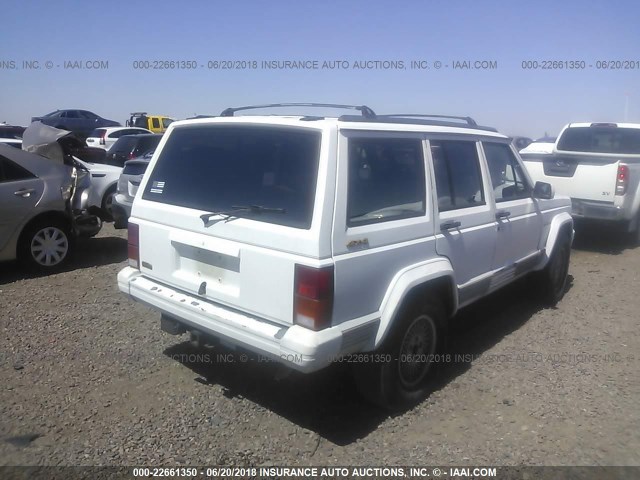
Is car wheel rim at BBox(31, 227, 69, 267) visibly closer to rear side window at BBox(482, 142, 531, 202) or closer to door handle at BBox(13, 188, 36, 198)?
door handle at BBox(13, 188, 36, 198)

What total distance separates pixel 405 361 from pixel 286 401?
2.84ft

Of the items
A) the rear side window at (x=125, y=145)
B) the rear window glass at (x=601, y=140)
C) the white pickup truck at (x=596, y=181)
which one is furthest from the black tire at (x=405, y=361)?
the rear side window at (x=125, y=145)

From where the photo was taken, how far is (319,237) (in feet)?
9.27

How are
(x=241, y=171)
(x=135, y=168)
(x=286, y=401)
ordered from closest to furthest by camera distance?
(x=241, y=171) → (x=286, y=401) → (x=135, y=168)

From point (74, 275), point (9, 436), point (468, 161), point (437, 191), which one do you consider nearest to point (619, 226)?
point (468, 161)

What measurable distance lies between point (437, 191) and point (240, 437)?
2.05 m

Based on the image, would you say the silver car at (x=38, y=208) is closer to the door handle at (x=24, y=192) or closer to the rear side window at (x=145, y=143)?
the door handle at (x=24, y=192)

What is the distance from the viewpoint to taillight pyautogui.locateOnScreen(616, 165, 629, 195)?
309 inches

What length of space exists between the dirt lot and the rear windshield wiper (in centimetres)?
99

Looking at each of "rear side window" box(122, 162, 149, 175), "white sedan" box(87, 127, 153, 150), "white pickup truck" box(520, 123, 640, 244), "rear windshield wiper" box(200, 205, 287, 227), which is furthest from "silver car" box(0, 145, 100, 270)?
"white sedan" box(87, 127, 153, 150)

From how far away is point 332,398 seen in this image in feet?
12.5

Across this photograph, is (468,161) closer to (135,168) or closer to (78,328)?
(78,328)

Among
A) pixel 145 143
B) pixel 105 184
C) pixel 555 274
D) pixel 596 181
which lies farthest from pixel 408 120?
pixel 145 143

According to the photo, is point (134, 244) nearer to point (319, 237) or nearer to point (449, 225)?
point (319, 237)
